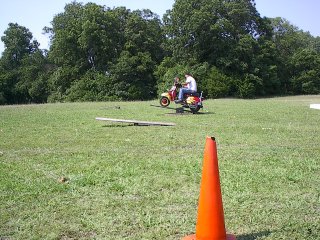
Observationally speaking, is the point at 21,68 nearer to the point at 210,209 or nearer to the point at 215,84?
the point at 215,84

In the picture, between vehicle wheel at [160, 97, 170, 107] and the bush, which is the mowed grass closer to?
vehicle wheel at [160, 97, 170, 107]

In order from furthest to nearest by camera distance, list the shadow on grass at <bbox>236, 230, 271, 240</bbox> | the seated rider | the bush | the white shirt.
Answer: the bush, the white shirt, the seated rider, the shadow on grass at <bbox>236, 230, 271, 240</bbox>

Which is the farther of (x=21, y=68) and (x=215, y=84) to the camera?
(x=21, y=68)

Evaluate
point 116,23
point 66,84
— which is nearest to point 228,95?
point 116,23

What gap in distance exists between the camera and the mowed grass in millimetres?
3760

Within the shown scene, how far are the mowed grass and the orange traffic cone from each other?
36 cm

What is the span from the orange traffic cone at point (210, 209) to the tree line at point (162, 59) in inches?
1535

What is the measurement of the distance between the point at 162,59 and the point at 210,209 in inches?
1931

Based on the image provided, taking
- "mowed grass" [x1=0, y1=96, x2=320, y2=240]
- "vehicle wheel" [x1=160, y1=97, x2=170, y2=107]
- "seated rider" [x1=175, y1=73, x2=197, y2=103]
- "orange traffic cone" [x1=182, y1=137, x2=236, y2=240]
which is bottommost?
"mowed grass" [x1=0, y1=96, x2=320, y2=240]

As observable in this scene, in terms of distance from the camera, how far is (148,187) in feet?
16.6

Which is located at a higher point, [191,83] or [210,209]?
[191,83]

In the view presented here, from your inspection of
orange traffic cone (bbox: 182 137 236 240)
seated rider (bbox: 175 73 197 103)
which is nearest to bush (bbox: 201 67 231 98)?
seated rider (bbox: 175 73 197 103)

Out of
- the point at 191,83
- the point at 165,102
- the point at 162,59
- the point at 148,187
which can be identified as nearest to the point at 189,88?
the point at 191,83

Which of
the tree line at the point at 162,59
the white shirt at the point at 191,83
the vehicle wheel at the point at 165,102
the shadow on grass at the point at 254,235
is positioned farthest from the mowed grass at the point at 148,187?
the tree line at the point at 162,59
